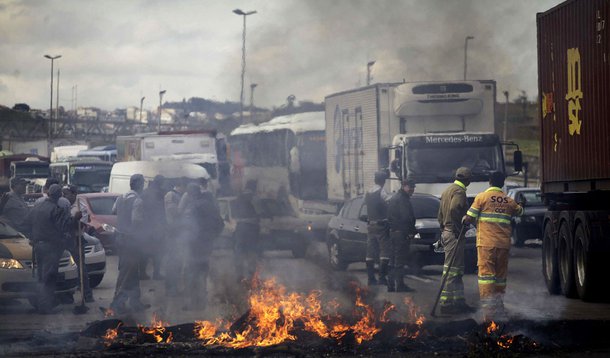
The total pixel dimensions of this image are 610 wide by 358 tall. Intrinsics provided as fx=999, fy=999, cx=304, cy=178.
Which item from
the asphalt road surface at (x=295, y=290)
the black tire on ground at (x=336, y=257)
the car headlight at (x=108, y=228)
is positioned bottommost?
the asphalt road surface at (x=295, y=290)

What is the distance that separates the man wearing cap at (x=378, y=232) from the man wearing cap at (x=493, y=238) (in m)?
4.03

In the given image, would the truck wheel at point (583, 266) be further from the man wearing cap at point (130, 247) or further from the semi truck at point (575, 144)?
the man wearing cap at point (130, 247)

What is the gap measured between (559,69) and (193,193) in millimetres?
A: 5733

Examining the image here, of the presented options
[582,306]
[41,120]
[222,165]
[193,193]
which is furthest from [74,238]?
[41,120]

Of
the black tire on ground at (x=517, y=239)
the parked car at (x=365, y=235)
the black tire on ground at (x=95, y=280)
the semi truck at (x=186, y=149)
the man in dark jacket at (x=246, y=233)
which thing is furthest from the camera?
the semi truck at (x=186, y=149)

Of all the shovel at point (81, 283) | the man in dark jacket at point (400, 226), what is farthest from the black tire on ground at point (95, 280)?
the man in dark jacket at point (400, 226)

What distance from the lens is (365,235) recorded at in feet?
61.1

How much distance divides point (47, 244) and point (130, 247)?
1.11m

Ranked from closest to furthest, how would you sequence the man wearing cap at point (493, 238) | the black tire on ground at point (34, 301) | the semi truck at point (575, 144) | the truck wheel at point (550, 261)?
the man wearing cap at point (493, 238), the semi truck at point (575, 144), the black tire on ground at point (34, 301), the truck wheel at point (550, 261)

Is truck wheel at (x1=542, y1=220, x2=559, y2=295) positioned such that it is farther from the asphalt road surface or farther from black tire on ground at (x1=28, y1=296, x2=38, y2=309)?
black tire on ground at (x1=28, y1=296, x2=38, y2=309)

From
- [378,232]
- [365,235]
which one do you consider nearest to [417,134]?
[365,235]

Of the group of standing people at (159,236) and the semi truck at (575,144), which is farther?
the group of standing people at (159,236)

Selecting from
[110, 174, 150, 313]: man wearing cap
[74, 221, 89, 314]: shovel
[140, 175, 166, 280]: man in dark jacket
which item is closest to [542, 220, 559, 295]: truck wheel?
[140, 175, 166, 280]: man in dark jacket

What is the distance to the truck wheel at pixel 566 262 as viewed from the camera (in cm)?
1467
